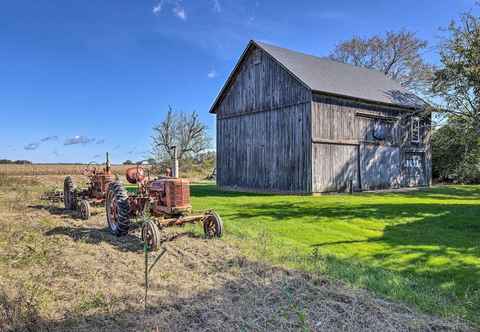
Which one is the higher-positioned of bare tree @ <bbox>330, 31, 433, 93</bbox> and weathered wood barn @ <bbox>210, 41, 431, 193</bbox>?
bare tree @ <bbox>330, 31, 433, 93</bbox>

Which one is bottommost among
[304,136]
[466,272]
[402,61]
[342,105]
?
[466,272]

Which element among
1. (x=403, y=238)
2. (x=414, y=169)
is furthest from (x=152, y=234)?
(x=414, y=169)

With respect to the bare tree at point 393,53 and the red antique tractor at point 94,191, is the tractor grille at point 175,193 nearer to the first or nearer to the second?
the red antique tractor at point 94,191

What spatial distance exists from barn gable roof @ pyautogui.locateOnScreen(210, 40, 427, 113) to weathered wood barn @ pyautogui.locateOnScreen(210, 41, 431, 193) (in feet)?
0.28

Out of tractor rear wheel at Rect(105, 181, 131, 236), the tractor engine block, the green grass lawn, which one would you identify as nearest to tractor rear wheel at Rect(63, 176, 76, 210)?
tractor rear wheel at Rect(105, 181, 131, 236)

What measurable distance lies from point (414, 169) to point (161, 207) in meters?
19.2

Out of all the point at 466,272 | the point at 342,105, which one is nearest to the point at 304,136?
the point at 342,105

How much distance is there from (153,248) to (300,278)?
9.30 feet

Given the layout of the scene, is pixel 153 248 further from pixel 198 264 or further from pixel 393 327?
pixel 393 327

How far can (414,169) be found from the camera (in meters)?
22.3

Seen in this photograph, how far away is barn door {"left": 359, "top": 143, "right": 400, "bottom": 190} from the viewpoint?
1928cm

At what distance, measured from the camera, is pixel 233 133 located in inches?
837

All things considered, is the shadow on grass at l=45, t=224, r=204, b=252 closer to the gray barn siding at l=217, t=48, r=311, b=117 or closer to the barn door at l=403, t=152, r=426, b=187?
the gray barn siding at l=217, t=48, r=311, b=117

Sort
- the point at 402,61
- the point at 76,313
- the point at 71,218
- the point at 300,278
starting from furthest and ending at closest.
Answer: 1. the point at 402,61
2. the point at 71,218
3. the point at 300,278
4. the point at 76,313
